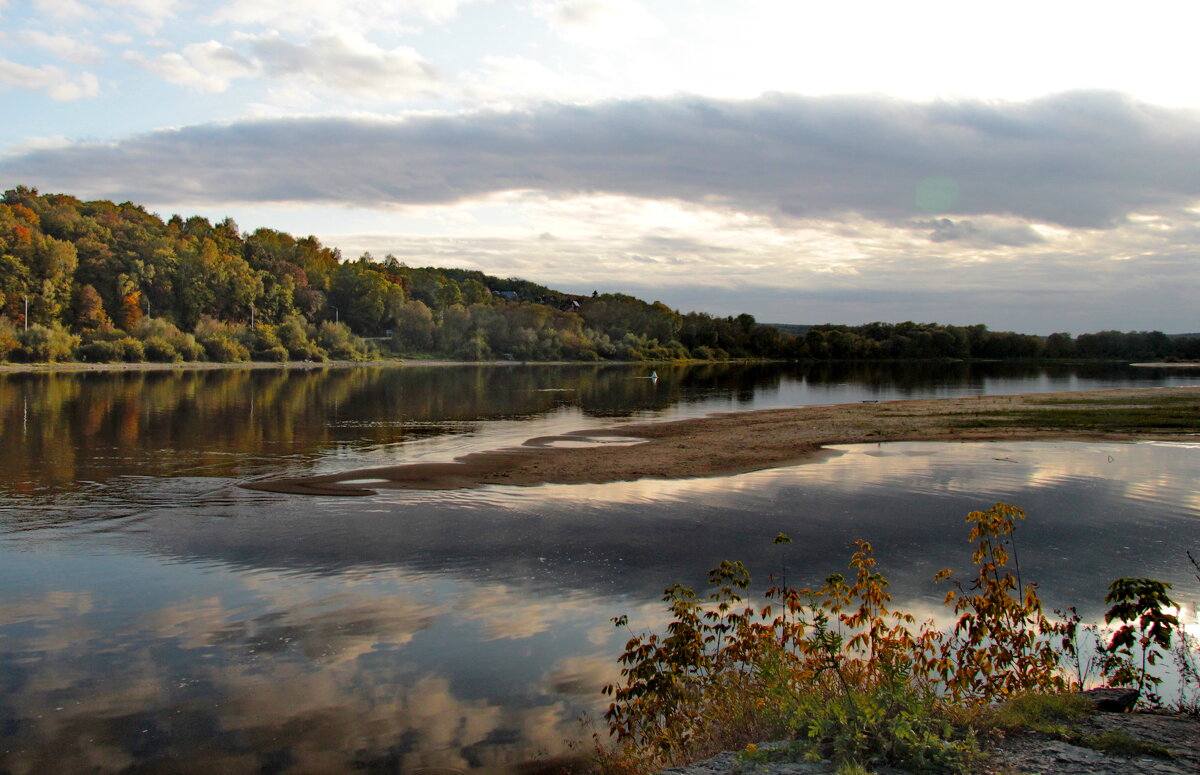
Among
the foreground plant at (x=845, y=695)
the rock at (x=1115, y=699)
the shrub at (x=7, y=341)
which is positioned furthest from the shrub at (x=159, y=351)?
the rock at (x=1115, y=699)

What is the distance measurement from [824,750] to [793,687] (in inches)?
37.0

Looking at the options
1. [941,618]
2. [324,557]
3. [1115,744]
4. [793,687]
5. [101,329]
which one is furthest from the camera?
[101,329]

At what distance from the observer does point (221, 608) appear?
33.9 ft

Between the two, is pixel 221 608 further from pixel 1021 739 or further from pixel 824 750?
pixel 1021 739

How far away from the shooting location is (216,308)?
144 m

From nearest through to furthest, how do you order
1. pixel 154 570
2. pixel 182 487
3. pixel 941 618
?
1. pixel 941 618
2. pixel 154 570
3. pixel 182 487

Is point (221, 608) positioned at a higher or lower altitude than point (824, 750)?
lower

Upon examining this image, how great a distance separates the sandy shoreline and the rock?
1399 cm

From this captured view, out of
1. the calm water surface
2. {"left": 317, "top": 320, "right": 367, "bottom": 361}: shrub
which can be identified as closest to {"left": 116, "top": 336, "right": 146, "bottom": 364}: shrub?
{"left": 317, "top": 320, "right": 367, "bottom": 361}: shrub

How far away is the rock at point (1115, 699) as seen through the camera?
623cm

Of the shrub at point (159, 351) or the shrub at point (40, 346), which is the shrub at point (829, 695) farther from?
the shrub at point (159, 351)

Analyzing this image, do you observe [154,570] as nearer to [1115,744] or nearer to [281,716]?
[281,716]

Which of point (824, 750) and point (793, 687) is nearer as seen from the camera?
point (824, 750)

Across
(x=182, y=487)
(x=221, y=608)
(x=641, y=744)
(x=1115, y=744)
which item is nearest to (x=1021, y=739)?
(x=1115, y=744)
